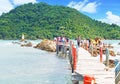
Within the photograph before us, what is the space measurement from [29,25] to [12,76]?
111190 mm

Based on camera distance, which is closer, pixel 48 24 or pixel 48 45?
pixel 48 45

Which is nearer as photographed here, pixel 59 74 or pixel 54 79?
pixel 54 79

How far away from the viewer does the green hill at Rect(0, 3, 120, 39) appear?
12088 cm

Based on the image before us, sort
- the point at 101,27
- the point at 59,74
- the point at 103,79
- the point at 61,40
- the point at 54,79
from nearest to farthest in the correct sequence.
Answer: the point at 103,79
the point at 54,79
the point at 59,74
the point at 61,40
the point at 101,27

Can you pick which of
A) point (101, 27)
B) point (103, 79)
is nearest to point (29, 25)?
point (101, 27)

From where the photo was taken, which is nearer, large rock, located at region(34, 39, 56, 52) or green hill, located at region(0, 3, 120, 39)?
large rock, located at region(34, 39, 56, 52)

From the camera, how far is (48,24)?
12694 cm

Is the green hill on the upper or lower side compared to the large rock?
upper

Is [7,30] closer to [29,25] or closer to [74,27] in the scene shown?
[29,25]

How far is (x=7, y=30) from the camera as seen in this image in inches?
5118

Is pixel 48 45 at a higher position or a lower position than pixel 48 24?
lower

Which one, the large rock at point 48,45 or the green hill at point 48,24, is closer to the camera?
the large rock at point 48,45

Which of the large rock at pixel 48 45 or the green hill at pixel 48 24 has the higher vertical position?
the green hill at pixel 48 24

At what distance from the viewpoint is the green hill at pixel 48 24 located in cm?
12088
